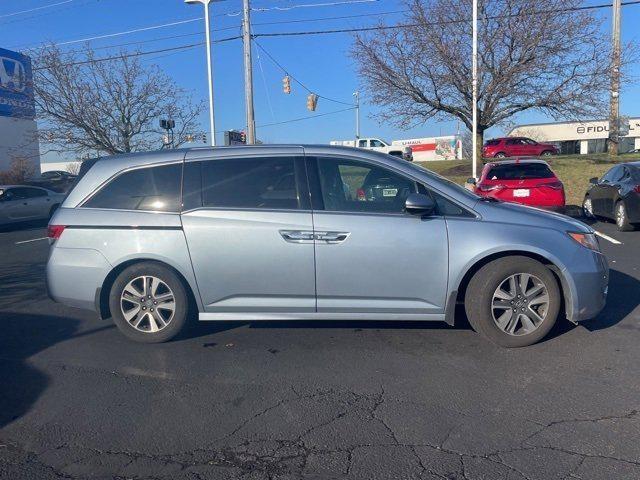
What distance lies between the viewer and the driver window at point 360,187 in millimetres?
5273

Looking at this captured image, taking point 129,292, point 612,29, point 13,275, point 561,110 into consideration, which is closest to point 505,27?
point 561,110

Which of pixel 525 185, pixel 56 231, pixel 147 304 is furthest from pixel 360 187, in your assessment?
pixel 525 185

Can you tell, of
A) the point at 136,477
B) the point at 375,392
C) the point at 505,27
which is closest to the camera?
the point at 136,477

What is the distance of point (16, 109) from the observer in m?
26.9

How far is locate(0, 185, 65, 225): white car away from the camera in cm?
1748

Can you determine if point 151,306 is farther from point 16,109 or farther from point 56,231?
point 16,109

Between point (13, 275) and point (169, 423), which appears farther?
point (13, 275)

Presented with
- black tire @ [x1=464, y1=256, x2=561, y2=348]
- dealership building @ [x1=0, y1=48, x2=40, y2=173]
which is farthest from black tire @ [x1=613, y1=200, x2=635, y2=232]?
dealership building @ [x1=0, y1=48, x2=40, y2=173]

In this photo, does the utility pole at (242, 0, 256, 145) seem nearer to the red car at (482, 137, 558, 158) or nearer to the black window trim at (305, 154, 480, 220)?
the black window trim at (305, 154, 480, 220)

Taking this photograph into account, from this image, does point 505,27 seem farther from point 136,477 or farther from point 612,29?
point 136,477

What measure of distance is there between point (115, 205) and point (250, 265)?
1417 millimetres

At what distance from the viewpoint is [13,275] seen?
9.44m

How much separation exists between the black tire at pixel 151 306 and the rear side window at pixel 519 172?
28.8 feet

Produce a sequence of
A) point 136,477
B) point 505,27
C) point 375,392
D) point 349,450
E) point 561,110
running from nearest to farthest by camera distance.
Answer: point 136,477, point 349,450, point 375,392, point 505,27, point 561,110
